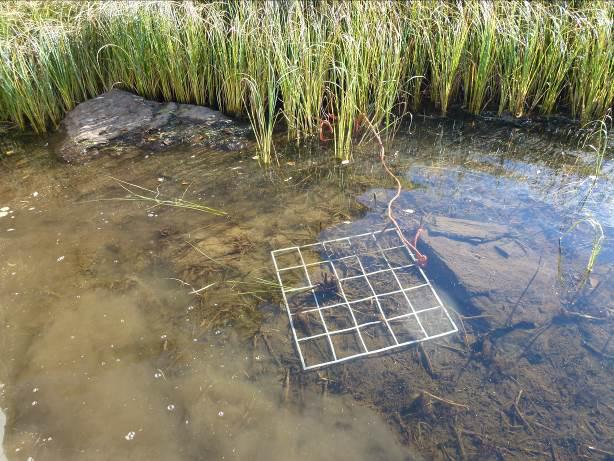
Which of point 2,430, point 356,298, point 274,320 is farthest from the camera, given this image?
point 356,298

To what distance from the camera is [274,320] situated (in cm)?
236

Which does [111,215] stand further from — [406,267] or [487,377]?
[487,377]

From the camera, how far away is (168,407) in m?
1.99

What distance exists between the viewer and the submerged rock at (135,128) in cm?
395

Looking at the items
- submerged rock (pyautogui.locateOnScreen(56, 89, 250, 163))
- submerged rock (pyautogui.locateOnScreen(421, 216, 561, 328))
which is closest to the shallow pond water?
submerged rock (pyautogui.locateOnScreen(421, 216, 561, 328))

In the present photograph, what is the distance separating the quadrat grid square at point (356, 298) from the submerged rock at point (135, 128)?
1.69 metres

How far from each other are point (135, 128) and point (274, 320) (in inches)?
102

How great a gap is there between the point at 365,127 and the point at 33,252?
9.03ft

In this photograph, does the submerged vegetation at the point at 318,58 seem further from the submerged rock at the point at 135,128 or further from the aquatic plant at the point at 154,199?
the aquatic plant at the point at 154,199

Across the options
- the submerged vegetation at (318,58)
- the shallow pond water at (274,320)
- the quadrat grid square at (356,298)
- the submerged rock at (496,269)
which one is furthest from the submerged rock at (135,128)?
the submerged rock at (496,269)

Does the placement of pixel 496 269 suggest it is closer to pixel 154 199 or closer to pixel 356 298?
pixel 356 298

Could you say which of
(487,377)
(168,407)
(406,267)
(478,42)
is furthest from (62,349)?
(478,42)

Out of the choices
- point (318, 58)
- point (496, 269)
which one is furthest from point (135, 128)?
point (496, 269)

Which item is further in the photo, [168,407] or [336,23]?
[336,23]
